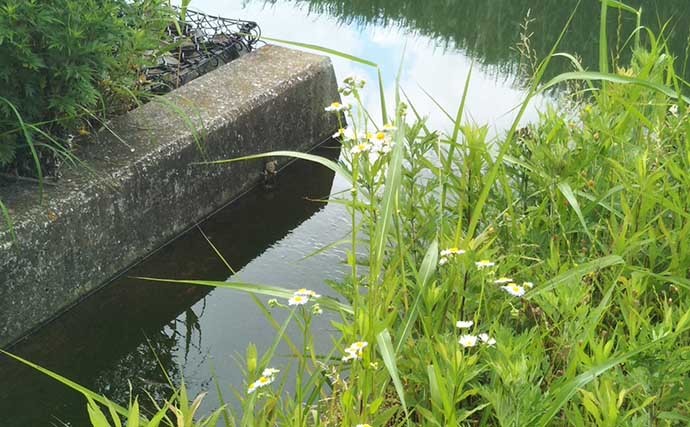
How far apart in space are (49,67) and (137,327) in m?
0.82

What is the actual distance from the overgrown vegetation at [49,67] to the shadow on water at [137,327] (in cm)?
48

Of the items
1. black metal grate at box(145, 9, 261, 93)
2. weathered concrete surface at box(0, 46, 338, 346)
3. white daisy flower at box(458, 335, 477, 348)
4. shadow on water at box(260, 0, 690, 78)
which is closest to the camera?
white daisy flower at box(458, 335, 477, 348)

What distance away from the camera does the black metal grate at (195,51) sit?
3875 millimetres

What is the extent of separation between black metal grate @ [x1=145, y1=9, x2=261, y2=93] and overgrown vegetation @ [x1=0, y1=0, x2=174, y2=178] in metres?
0.79

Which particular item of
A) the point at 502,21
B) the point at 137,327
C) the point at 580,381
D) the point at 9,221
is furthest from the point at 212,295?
the point at 502,21

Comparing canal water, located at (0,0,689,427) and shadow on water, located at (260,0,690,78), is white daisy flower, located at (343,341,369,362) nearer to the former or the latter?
canal water, located at (0,0,689,427)

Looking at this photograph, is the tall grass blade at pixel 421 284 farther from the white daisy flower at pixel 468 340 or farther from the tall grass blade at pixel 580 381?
the tall grass blade at pixel 580 381

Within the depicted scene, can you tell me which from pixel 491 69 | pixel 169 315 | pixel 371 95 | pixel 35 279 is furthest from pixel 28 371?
pixel 491 69

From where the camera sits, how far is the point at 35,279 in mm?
2781

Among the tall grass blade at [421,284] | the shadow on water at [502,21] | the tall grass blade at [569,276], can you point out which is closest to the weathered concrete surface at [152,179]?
the tall grass blade at [421,284]

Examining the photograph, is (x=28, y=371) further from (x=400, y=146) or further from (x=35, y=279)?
(x=400, y=146)

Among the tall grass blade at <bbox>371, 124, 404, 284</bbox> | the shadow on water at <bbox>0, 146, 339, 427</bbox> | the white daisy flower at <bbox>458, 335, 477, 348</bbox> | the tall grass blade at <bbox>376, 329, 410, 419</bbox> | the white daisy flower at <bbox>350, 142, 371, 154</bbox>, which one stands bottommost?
the shadow on water at <bbox>0, 146, 339, 427</bbox>

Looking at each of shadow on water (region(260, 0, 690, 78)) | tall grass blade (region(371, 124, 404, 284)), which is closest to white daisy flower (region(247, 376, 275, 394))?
tall grass blade (region(371, 124, 404, 284))

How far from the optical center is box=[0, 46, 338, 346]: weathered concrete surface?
2.79 m
